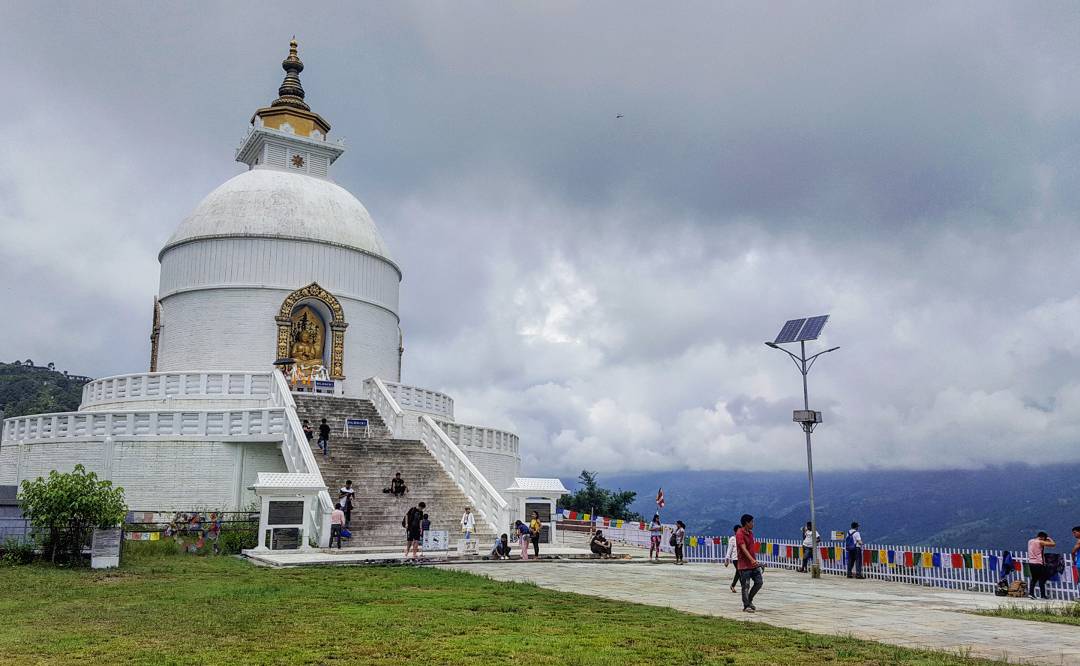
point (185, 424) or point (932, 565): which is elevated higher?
point (185, 424)

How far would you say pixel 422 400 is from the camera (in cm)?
3338

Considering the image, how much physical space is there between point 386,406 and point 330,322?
23.0 ft

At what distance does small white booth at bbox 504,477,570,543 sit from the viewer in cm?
2406

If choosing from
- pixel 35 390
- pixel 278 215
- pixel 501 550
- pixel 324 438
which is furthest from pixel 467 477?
pixel 35 390

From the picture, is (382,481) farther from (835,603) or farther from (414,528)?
(835,603)

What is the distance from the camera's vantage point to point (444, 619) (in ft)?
35.6

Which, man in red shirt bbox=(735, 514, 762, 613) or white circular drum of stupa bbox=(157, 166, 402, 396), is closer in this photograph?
man in red shirt bbox=(735, 514, 762, 613)

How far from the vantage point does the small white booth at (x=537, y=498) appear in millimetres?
24062

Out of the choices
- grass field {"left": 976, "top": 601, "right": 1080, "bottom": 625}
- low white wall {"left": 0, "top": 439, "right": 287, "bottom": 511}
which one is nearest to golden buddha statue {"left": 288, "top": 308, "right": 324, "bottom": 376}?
low white wall {"left": 0, "top": 439, "right": 287, "bottom": 511}

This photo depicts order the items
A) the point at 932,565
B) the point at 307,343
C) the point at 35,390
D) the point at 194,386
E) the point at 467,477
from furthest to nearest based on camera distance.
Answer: the point at 35,390, the point at 307,343, the point at 194,386, the point at 467,477, the point at 932,565

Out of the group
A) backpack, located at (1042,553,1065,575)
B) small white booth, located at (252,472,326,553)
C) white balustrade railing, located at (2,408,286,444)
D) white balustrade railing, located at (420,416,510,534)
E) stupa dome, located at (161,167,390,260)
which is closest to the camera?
backpack, located at (1042,553,1065,575)

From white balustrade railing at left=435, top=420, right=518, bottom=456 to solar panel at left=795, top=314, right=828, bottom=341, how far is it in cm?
1227

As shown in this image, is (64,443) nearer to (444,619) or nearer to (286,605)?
(286,605)

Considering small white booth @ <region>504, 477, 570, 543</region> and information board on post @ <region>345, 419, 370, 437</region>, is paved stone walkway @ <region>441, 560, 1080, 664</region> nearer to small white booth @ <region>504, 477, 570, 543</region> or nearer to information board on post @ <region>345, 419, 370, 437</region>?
small white booth @ <region>504, 477, 570, 543</region>
